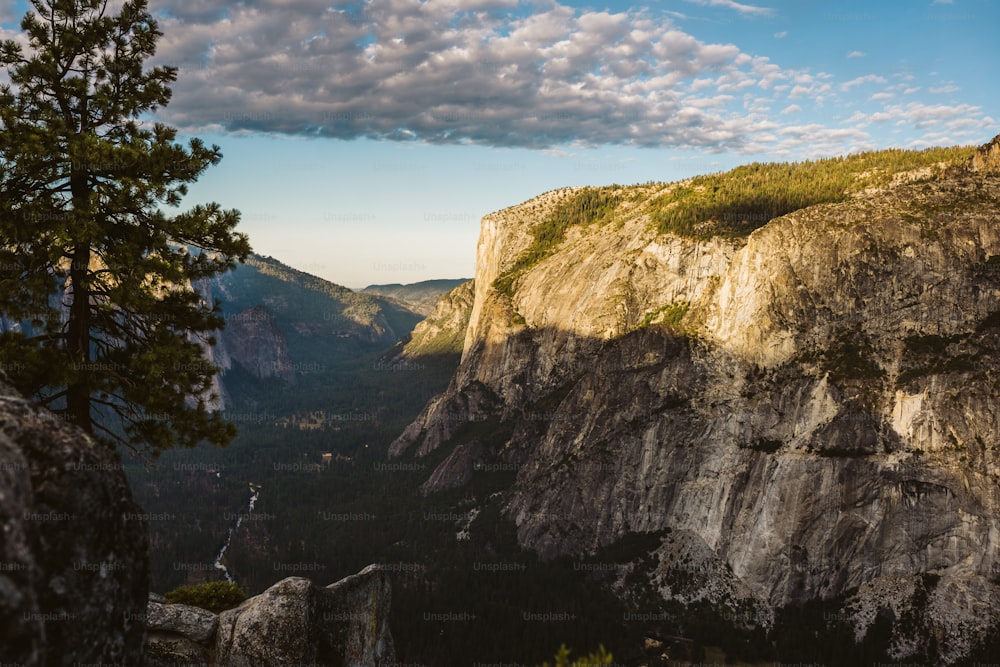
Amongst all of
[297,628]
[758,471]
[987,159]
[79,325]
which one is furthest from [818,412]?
[79,325]

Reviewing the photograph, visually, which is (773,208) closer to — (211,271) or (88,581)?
(211,271)

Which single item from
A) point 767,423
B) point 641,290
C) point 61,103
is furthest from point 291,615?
point 641,290

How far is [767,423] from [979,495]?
111 feet

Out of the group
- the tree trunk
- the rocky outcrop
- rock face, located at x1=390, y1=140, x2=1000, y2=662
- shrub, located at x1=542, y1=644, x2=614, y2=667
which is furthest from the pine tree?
the rocky outcrop

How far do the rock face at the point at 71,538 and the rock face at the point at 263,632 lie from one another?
11302mm

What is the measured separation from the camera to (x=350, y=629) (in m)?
28.9

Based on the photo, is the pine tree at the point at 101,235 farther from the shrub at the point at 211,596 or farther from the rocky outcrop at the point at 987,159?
the rocky outcrop at the point at 987,159

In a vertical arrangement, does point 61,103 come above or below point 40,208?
above

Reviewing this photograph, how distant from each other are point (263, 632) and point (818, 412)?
111 meters

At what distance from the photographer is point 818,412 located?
112 meters

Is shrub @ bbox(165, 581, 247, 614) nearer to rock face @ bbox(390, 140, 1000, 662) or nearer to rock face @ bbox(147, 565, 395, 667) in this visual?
rock face @ bbox(147, 565, 395, 667)

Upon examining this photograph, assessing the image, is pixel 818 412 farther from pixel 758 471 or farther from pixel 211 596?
pixel 211 596

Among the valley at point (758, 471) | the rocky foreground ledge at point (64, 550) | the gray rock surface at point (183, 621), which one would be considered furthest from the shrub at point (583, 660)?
the valley at point (758, 471)

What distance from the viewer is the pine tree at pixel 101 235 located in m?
22.8
